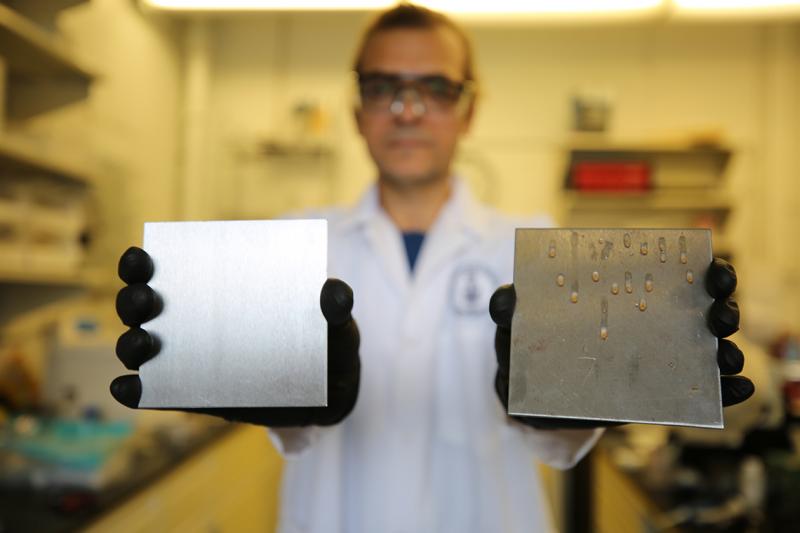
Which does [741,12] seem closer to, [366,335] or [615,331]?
[366,335]

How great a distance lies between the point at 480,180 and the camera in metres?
3.41

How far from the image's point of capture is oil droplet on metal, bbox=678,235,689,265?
0.49 metres

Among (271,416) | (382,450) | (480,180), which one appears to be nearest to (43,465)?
(382,450)

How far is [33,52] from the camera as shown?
1339 millimetres

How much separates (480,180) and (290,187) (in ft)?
3.41

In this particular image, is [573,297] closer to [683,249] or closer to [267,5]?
[683,249]

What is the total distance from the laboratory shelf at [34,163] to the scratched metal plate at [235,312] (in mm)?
1018

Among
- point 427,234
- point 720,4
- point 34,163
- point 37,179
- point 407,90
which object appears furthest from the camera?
point 37,179

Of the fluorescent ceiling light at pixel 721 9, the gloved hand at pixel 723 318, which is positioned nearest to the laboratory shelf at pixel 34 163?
the gloved hand at pixel 723 318

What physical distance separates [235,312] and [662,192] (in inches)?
115

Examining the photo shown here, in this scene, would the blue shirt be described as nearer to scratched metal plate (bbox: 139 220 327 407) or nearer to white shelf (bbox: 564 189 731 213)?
scratched metal plate (bbox: 139 220 327 407)

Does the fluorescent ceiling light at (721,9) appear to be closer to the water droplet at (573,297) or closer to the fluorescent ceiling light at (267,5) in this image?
the fluorescent ceiling light at (267,5)

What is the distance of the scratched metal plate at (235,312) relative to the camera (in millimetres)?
494

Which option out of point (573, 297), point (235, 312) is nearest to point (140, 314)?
point (235, 312)
